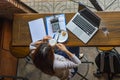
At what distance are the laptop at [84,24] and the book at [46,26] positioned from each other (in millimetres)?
80

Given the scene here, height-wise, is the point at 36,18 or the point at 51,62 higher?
the point at 36,18

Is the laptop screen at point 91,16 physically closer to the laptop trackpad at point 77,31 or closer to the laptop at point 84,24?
the laptop at point 84,24

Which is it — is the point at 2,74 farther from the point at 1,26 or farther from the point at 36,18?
the point at 36,18

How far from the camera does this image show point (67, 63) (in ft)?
7.25

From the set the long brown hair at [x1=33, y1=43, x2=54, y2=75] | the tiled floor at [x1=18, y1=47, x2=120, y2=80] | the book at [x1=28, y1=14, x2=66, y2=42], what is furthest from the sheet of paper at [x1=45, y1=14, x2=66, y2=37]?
the tiled floor at [x1=18, y1=47, x2=120, y2=80]

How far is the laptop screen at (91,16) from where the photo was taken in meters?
2.26

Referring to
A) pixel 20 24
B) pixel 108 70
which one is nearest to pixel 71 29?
pixel 20 24

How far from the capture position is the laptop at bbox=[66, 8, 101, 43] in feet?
7.40

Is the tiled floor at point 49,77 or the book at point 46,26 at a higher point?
the book at point 46,26

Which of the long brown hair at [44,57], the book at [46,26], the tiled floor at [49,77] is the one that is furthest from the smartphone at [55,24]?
the tiled floor at [49,77]

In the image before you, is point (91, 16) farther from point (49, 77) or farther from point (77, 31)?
point (49, 77)

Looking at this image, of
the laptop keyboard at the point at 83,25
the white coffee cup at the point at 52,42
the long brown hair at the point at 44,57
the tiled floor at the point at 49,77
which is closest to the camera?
the long brown hair at the point at 44,57

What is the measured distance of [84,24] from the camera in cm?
229

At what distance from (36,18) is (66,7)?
1133 mm
